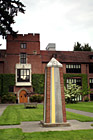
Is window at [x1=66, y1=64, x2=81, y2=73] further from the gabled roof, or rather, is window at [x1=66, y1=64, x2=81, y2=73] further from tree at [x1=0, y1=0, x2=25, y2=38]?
tree at [x1=0, y1=0, x2=25, y2=38]

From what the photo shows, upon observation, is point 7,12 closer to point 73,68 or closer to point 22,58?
point 22,58

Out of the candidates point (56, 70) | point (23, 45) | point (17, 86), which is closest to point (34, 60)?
point (23, 45)

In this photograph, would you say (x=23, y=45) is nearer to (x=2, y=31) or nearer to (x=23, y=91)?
(x=23, y=91)

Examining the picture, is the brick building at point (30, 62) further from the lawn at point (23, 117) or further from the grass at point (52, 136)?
the grass at point (52, 136)

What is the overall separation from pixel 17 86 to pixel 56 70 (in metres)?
30.1

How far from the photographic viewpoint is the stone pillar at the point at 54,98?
10.7 m

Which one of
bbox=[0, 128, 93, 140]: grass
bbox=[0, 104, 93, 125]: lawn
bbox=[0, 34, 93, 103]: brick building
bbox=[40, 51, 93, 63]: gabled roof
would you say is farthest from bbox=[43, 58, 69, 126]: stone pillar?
bbox=[40, 51, 93, 63]: gabled roof

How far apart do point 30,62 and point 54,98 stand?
3156 cm

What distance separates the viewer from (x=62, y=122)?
10727mm

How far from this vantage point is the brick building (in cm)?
4094

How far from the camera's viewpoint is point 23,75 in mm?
40969

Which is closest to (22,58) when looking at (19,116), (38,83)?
(38,83)

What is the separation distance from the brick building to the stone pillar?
97.4ft

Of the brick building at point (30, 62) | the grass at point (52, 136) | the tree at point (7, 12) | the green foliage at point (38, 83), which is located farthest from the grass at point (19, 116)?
the green foliage at point (38, 83)
